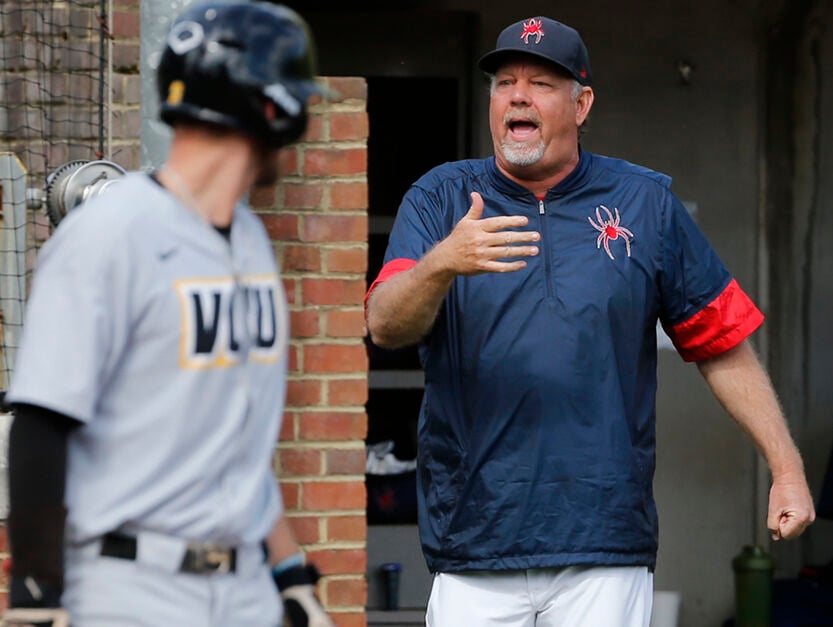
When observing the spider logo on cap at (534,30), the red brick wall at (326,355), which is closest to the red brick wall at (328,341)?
the red brick wall at (326,355)

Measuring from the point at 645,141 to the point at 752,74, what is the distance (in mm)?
529

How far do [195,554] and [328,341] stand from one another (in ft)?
6.95

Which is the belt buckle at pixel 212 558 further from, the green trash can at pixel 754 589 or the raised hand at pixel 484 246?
the green trash can at pixel 754 589

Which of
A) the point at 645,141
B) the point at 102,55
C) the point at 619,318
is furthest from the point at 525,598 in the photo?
the point at 645,141

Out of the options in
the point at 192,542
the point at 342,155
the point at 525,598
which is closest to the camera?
the point at 192,542

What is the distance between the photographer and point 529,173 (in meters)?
4.17

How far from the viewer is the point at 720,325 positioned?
429 centimetres

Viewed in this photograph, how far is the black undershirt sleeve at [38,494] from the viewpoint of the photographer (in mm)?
2438

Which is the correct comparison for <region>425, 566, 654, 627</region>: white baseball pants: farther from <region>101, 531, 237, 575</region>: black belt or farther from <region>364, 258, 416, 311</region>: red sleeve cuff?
<region>101, 531, 237, 575</region>: black belt

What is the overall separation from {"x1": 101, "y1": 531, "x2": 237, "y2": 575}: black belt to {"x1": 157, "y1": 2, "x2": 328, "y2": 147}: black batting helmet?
2.08 feet

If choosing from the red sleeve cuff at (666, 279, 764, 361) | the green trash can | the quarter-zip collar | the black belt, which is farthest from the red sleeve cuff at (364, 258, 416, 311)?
the green trash can

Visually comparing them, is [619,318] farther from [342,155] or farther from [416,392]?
[416,392]

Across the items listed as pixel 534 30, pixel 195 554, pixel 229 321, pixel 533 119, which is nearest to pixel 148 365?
pixel 229 321

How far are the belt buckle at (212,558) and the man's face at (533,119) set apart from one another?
69.3 inches
